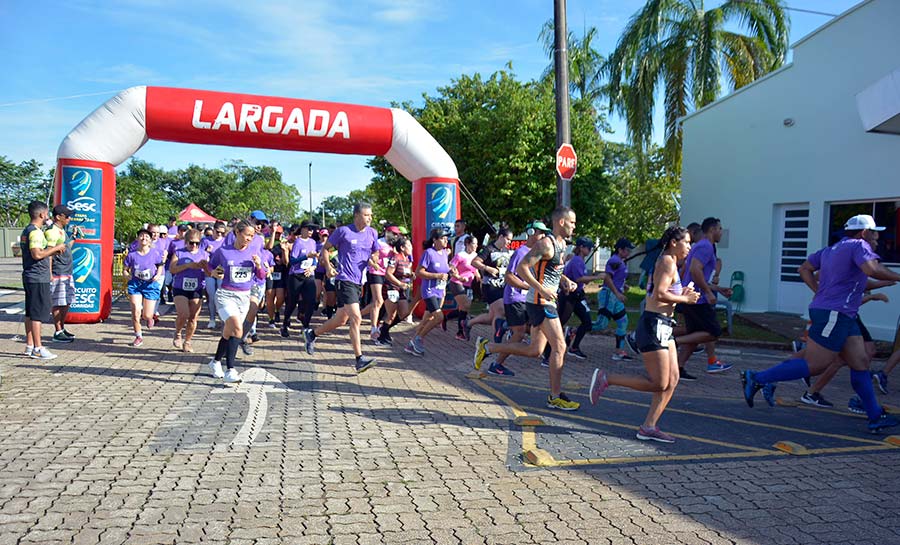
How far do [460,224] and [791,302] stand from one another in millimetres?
7318

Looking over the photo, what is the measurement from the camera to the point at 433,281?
9617mm

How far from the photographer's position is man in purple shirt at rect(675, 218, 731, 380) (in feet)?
26.4

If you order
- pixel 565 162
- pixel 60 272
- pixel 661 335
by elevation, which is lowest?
pixel 661 335

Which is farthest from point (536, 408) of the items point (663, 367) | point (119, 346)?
point (119, 346)

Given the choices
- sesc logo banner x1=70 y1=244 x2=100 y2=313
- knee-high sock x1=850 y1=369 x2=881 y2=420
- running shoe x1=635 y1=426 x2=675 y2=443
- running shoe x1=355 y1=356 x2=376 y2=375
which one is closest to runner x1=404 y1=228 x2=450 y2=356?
running shoe x1=355 y1=356 x2=376 y2=375

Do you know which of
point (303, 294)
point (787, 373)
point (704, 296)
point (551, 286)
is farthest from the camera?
point (303, 294)

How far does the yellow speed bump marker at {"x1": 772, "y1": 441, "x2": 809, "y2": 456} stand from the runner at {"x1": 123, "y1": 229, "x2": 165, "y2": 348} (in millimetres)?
8207

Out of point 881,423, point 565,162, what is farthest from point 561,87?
point 881,423

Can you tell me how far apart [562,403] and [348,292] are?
3101 mm

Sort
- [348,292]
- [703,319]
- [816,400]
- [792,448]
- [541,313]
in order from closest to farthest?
[792,448] < [541,313] < [816,400] < [703,319] < [348,292]

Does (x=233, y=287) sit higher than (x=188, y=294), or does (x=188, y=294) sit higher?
(x=233, y=287)

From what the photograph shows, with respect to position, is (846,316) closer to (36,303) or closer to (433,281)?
(433,281)

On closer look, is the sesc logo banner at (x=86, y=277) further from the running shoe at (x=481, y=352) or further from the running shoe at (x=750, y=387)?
the running shoe at (x=750, y=387)

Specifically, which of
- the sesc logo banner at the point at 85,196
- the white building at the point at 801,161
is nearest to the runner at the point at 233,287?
the sesc logo banner at the point at 85,196
